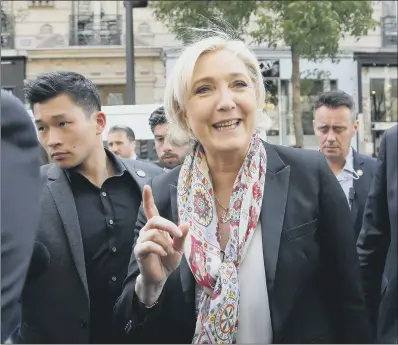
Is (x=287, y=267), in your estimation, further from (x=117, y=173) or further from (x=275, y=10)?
(x=275, y=10)

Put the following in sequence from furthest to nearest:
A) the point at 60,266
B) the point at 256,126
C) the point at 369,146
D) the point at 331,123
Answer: the point at 369,146 < the point at 331,123 < the point at 60,266 < the point at 256,126

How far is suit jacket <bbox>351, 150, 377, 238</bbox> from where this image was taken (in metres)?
3.95

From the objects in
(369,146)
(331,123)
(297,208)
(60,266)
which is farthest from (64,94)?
(369,146)

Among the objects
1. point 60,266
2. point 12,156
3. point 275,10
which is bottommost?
point 60,266

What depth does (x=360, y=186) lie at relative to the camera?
4.15 m

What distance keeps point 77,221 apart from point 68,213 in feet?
0.15

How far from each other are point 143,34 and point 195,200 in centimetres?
2079

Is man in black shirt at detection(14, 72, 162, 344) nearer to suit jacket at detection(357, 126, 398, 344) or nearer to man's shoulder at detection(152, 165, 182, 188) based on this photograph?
man's shoulder at detection(152, 165, 182, 188)

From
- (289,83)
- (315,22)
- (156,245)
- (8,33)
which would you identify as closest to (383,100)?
(289,83)

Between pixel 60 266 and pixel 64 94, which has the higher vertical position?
pixel 64 94

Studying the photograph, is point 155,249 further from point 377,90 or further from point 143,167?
point 377,90

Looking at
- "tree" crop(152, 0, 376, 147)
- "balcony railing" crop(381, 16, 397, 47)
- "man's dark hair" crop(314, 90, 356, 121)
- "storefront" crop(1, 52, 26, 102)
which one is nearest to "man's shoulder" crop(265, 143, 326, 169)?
"man's dark hair" crop(314, 90, 356, 121)

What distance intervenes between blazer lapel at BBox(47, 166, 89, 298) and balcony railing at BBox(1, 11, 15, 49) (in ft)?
61.3

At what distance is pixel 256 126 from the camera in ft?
7.84
